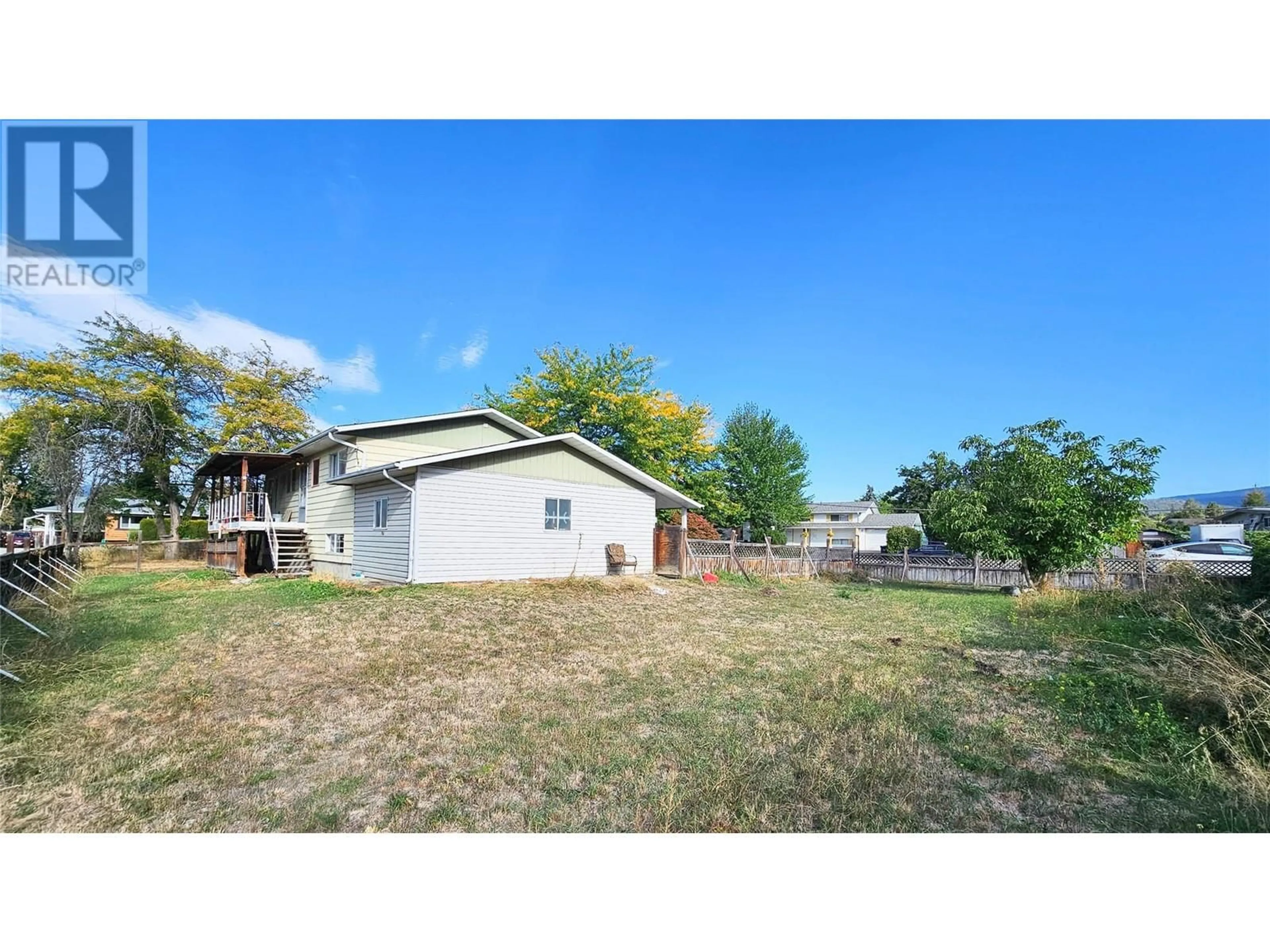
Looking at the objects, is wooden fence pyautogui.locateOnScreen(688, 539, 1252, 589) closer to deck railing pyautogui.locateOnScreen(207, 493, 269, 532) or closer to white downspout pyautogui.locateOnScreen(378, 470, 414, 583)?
white downspout pyautogui.locateOnScreen(378, 470, 414, 583)

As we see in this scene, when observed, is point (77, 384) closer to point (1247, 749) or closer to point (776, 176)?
point (776, 176)

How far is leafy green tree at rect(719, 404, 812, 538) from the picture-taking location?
1138 inches

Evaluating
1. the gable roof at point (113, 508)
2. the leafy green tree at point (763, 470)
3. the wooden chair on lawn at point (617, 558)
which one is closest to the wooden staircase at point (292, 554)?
the wooden chair on lawn at point (617, 558)

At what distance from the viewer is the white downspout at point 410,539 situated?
11.0m

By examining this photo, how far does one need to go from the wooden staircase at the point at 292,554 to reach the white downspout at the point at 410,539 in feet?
18.0

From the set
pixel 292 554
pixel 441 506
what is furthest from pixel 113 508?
pixel 441 506

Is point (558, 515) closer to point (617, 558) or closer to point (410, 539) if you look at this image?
point (617, 558)

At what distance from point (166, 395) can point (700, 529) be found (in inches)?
907

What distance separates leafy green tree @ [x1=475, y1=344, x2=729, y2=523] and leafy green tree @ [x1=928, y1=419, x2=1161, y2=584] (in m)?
11.7

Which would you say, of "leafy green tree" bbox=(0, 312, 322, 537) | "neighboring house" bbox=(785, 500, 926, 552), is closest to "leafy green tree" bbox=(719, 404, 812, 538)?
"neighboring house" bbox=(785, 500, 926, 552)

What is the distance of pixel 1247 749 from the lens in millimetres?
3143

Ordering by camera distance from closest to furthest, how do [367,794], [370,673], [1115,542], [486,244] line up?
[367,794], [370,673], [486,244], [1115,542]
